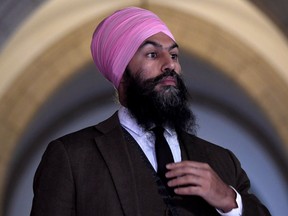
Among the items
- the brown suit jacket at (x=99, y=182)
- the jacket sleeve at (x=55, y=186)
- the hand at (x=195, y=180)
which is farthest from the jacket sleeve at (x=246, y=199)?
the jacket sleeve at (x=55, y=186)

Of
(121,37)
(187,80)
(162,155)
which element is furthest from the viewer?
(187,80)

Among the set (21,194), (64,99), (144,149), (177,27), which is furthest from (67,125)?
(144,149)

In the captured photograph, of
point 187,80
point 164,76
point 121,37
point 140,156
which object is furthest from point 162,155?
point 187,80

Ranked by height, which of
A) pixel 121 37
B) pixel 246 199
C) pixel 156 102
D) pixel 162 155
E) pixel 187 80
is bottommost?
pixel 246 199

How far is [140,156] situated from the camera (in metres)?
1.56

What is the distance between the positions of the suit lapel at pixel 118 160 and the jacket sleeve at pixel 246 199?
209 mm

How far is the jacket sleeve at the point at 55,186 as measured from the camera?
1.50 meters

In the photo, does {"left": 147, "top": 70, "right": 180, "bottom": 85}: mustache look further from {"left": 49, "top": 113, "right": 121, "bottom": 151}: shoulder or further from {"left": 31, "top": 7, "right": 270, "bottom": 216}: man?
{"left": 49, "top": 113, "right": 121, "bottom": 151}: shoulder

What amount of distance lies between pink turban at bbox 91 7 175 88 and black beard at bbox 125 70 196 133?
0.04 meters

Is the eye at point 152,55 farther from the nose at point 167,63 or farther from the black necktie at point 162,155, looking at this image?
the black necktie at point 162,155

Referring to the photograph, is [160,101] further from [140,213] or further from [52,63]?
[52,63]

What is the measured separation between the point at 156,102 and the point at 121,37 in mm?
157

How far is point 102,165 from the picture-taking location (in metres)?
1.54

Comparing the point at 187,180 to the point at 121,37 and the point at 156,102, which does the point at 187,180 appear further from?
the point at 121,37
